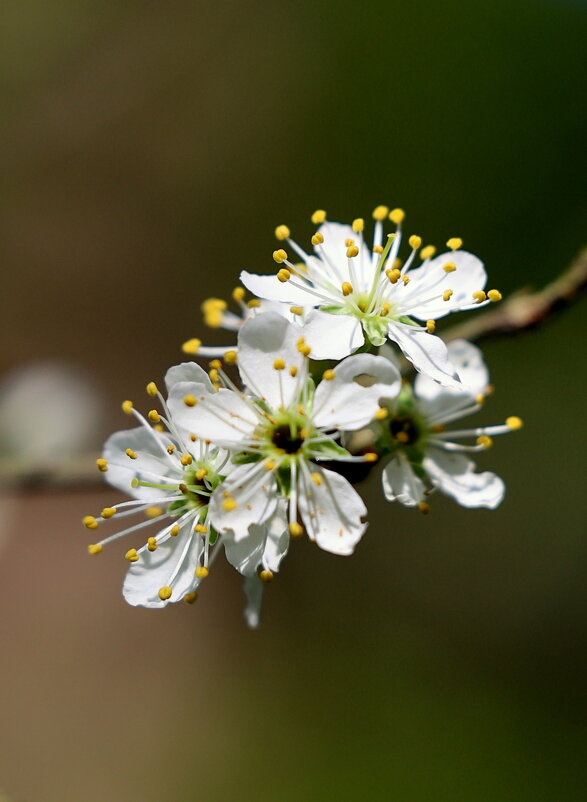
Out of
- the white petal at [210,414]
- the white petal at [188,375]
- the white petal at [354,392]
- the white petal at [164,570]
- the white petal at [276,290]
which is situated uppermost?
the white petal at [276,290]

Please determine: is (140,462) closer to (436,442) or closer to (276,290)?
(276,290)

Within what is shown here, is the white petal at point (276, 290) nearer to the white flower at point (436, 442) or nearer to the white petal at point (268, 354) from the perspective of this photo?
the white petal at point (268, 354)

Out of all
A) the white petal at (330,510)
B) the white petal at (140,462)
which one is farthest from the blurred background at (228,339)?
the white petal at (330,510)

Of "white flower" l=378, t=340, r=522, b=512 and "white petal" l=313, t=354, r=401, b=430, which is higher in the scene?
"white petal" l=313, t=354, r=401, b=430

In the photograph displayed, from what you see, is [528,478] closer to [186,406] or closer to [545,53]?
[545,53]

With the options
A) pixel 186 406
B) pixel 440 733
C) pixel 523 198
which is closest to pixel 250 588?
pixel 186 406

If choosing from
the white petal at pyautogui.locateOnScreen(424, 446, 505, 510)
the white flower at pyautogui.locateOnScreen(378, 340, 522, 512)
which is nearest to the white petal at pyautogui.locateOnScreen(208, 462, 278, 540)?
the white flower at pyautogui.locateOnScreen(378, 340, 522, 512)

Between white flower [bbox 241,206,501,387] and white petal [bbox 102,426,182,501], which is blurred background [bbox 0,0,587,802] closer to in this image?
white petal [bbox 102,426,182,501]
